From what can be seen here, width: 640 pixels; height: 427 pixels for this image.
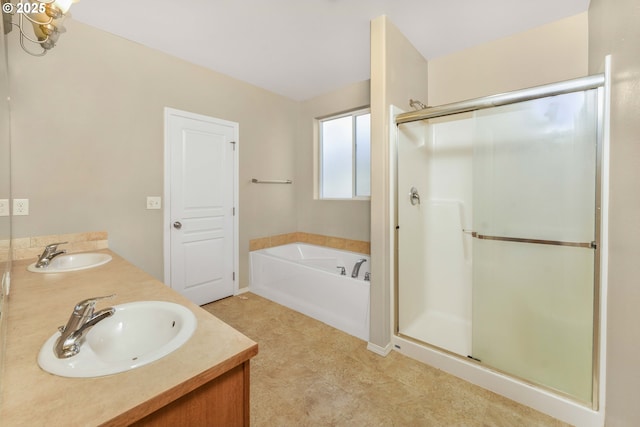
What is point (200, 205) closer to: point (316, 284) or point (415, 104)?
point (316, 284)

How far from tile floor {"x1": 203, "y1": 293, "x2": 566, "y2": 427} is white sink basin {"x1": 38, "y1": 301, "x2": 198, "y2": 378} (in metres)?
0.85

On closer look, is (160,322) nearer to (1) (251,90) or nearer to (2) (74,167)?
(2) (74,167)

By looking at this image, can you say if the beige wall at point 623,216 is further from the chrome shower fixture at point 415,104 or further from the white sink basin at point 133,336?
the white sink basin at point 133,336

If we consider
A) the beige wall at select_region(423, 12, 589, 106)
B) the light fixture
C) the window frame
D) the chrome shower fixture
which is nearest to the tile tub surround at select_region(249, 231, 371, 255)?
the window frame

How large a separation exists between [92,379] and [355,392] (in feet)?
4.79

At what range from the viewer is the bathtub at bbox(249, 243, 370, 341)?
2.30 metres

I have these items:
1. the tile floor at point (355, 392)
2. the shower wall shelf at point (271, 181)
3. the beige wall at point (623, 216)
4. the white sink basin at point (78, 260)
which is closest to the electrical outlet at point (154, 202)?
the white sink basin at point (78, 260)

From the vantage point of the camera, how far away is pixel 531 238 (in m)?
1.78

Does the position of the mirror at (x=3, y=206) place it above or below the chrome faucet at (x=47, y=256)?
above

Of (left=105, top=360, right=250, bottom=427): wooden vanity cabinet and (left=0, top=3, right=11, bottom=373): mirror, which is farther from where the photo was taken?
(left=0, top=3, right=11, bottom=373): mirror

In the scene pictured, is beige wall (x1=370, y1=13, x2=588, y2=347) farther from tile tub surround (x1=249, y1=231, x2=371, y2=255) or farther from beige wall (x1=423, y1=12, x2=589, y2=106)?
tile tub surround (x1=249, y1=231, x2=371, y2=255)

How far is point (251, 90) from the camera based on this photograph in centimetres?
322

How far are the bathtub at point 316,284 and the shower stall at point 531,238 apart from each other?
37cm

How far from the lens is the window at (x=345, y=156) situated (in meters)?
3.29
